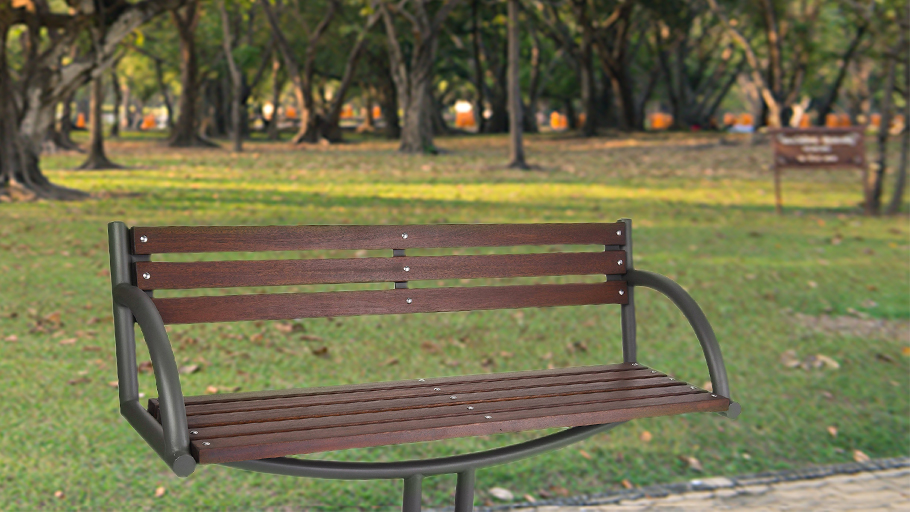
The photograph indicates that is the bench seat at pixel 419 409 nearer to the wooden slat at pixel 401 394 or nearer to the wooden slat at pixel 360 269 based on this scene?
the wooden slat at pixel 401 394

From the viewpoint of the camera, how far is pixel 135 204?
12.1 meters

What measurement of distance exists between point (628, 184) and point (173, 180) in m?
6.76

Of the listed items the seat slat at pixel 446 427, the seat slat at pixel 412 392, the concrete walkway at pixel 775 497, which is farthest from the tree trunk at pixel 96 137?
the seat slat at pixel 446 427

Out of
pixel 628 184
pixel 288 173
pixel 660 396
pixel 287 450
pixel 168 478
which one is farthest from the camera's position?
pixel 288 173

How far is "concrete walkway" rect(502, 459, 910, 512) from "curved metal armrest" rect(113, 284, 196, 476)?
7.24 ft

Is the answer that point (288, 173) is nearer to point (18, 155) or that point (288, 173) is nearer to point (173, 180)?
point (173, 180)

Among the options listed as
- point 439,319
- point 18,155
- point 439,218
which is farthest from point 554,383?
point 18,155

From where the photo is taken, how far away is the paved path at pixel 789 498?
186 inches

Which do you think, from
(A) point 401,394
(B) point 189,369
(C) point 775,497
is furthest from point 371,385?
(B) point 189,369

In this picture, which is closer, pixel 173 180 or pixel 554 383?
pixel 554 383

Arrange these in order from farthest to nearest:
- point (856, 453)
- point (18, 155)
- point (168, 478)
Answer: point (18, 155), point (856, 453), point (168, 478)

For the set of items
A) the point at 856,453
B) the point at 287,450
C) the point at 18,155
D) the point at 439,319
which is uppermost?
the point at 18,155

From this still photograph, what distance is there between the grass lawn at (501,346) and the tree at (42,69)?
39.8 inches

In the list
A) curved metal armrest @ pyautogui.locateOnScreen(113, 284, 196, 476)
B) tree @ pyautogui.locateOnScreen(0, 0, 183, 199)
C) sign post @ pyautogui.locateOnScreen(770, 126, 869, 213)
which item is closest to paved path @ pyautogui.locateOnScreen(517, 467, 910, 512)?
curved metal armrest @ pyautogui.locateOnScreen(113, 284, 196, 476)
